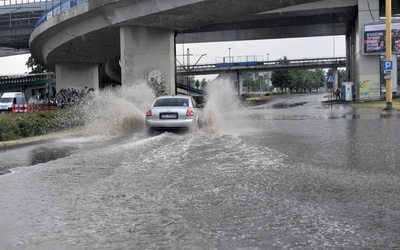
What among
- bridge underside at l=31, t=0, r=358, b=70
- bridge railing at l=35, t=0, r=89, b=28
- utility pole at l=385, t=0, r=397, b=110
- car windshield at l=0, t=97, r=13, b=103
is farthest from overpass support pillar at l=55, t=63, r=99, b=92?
utility pole at l=385, t=0, r=397, b=110

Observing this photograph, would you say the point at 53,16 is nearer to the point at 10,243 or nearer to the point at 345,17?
the point at 345,17

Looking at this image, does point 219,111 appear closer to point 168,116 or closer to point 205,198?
point 168,116

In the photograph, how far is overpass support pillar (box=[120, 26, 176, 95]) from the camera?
32719 millimetres

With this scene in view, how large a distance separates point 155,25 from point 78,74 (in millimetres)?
22179

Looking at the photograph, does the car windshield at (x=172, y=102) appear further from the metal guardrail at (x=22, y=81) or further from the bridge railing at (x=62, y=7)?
the metal guardrail at (x=22, y=81)

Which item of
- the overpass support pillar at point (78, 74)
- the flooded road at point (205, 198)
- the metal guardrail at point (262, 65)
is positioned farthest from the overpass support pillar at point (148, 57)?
the metal guardrail at point (262, 65)

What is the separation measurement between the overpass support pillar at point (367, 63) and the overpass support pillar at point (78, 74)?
28.7 metres

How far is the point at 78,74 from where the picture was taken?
52.3m

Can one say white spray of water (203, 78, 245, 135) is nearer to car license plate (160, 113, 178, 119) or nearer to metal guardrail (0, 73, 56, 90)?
car license plate (160, 113, 178, 119)

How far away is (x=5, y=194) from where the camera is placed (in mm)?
7109

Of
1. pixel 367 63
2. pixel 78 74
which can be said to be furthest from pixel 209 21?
pixel 78 74

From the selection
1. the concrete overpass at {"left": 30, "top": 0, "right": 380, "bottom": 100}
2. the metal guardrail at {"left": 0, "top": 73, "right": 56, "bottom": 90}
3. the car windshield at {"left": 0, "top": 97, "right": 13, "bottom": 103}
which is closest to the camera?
the concrete overpass at {"left": 30, "top": 0, "right": 380, "bottom": 100}

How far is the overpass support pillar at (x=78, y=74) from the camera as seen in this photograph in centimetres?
5188

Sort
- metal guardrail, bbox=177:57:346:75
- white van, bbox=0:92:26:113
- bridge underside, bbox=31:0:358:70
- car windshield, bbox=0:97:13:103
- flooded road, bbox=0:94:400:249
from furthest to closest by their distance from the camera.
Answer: metal guardrail, bbox=177:57:346:75 → car windshield, bbox=0:97:13:103 → white van, bbox=0:92:26:113 → bridge underside, bbox=31:0:358:70 → flooded road, bbox=0:94:400:249
